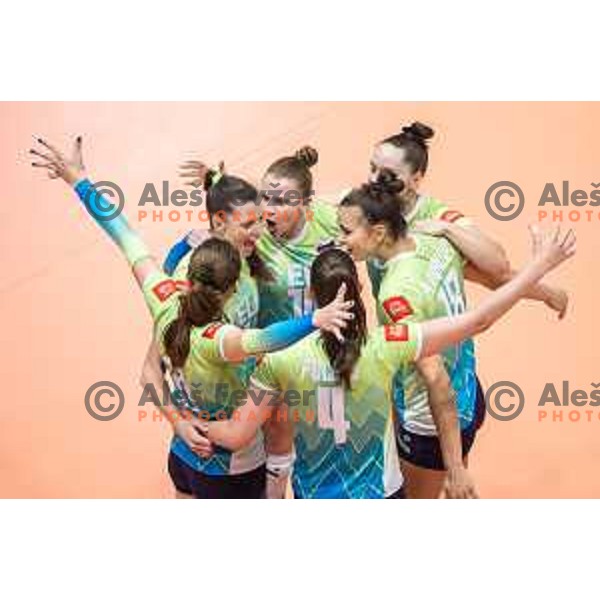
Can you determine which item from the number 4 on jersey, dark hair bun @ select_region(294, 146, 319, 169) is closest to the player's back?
the number 4 on jersey

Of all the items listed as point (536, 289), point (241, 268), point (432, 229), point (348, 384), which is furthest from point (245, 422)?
point (536, 289)

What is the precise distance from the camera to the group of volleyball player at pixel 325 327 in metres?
2.76

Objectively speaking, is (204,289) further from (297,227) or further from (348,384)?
(348,384)

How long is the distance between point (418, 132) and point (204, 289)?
0.74m

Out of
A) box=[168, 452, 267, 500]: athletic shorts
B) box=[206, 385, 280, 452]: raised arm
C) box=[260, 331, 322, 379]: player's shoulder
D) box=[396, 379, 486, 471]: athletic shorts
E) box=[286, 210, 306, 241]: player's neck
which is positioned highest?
box=[286, 210, 306, 241]: player's neck

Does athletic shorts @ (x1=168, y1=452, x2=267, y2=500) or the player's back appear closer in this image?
the player's back

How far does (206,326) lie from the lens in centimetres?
277

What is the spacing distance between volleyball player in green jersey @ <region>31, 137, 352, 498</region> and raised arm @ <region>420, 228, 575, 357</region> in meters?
0.25

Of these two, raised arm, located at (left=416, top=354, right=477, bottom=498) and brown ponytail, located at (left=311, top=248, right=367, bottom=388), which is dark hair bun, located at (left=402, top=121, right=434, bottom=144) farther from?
raised arm, located at (left=416, top=354, right=477, bottom=498)

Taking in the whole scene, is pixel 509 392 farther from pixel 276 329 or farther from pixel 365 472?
pixel 276 329

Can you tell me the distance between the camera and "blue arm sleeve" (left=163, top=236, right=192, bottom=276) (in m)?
2.83

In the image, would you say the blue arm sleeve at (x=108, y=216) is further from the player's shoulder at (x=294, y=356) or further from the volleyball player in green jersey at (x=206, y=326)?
the player's shoulder at (x=294, y=356)

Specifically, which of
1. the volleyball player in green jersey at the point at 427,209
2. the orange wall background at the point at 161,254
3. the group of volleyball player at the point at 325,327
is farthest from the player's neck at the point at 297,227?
the volleyball player in green jersey at the point at 427,209
